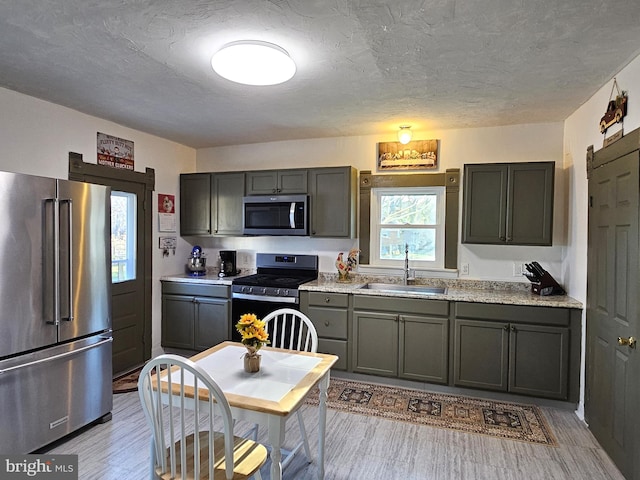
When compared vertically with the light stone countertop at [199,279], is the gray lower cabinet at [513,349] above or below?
below

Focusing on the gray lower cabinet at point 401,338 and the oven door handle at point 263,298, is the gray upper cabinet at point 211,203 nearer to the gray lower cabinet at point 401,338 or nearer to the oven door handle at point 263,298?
the oven door handle at point 263,298

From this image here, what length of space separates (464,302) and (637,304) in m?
1.28

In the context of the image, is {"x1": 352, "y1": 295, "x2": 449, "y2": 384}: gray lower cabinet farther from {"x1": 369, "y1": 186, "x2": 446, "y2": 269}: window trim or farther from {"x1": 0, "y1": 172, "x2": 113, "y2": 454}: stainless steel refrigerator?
{"x1": 0, "y1": 172, "x2": 113, "y2": 454}: stainless steel refrigerator

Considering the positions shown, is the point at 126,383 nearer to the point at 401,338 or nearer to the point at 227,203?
the point at 227,203

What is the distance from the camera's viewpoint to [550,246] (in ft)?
11.3

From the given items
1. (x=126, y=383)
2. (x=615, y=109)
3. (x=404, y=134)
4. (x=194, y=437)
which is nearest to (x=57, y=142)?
(x=126, y=383)

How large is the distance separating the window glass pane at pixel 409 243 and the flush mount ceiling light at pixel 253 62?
7.47 feet

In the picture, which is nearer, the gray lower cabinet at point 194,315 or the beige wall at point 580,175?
the beige wall at point 580,175

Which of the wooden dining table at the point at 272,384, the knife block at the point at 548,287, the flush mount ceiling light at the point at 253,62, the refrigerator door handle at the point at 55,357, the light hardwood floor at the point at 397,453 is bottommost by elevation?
the light hardwood floor at the point at 397,453

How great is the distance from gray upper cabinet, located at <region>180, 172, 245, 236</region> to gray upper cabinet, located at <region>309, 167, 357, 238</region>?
0.84 m

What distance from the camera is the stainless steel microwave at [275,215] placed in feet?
13.0

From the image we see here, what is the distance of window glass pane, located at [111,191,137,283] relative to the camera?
371 centimetres

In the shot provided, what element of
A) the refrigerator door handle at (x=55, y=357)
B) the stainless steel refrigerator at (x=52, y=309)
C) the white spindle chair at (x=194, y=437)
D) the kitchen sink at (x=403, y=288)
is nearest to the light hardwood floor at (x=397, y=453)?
the stainless steel refrigerator at (x=52, y=309)

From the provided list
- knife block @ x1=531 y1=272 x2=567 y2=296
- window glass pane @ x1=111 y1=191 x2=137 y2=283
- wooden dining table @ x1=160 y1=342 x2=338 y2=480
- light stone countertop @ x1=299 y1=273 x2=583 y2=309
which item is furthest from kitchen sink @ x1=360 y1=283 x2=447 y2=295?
window glass pane @ x1=111 y1=191 x2=137 y2=283
